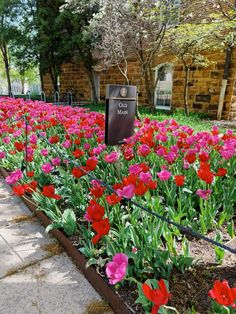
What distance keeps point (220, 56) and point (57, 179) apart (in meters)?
8.26

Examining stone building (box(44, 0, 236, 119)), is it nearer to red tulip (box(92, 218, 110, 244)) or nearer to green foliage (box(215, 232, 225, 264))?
green foliage (box(215, 232, 225, 264))

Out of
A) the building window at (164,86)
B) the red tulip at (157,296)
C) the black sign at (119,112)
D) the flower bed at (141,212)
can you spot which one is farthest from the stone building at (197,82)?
the red tulip at (157,296)

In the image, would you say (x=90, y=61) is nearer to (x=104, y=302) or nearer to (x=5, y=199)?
(x=5, y=199)

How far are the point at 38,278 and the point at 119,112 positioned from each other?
1.52 m

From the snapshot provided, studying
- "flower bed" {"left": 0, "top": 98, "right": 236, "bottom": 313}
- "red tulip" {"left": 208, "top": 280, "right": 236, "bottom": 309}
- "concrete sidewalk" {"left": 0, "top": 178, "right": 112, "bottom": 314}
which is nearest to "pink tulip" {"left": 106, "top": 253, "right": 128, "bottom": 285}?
"flower bed" {"left": 0, "top": 98, "right": 236, "bottom": 313}

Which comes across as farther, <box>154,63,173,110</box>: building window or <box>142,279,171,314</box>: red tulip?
<box>154,63,173,110</box>: building window

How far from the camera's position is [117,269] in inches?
39.9

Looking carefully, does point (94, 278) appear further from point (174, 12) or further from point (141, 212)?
point (174, 12)

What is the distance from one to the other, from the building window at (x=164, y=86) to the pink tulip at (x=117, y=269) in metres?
10.7

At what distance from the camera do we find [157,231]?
1.62m

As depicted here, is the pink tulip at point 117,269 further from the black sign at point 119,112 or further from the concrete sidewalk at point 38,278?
the black sign at point 119,112

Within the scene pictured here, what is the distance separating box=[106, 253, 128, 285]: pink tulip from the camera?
984 millimetres

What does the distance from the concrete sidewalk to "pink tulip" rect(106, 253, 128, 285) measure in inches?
21.8

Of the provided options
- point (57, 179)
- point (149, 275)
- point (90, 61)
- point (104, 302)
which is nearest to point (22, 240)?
point (57, 179)
